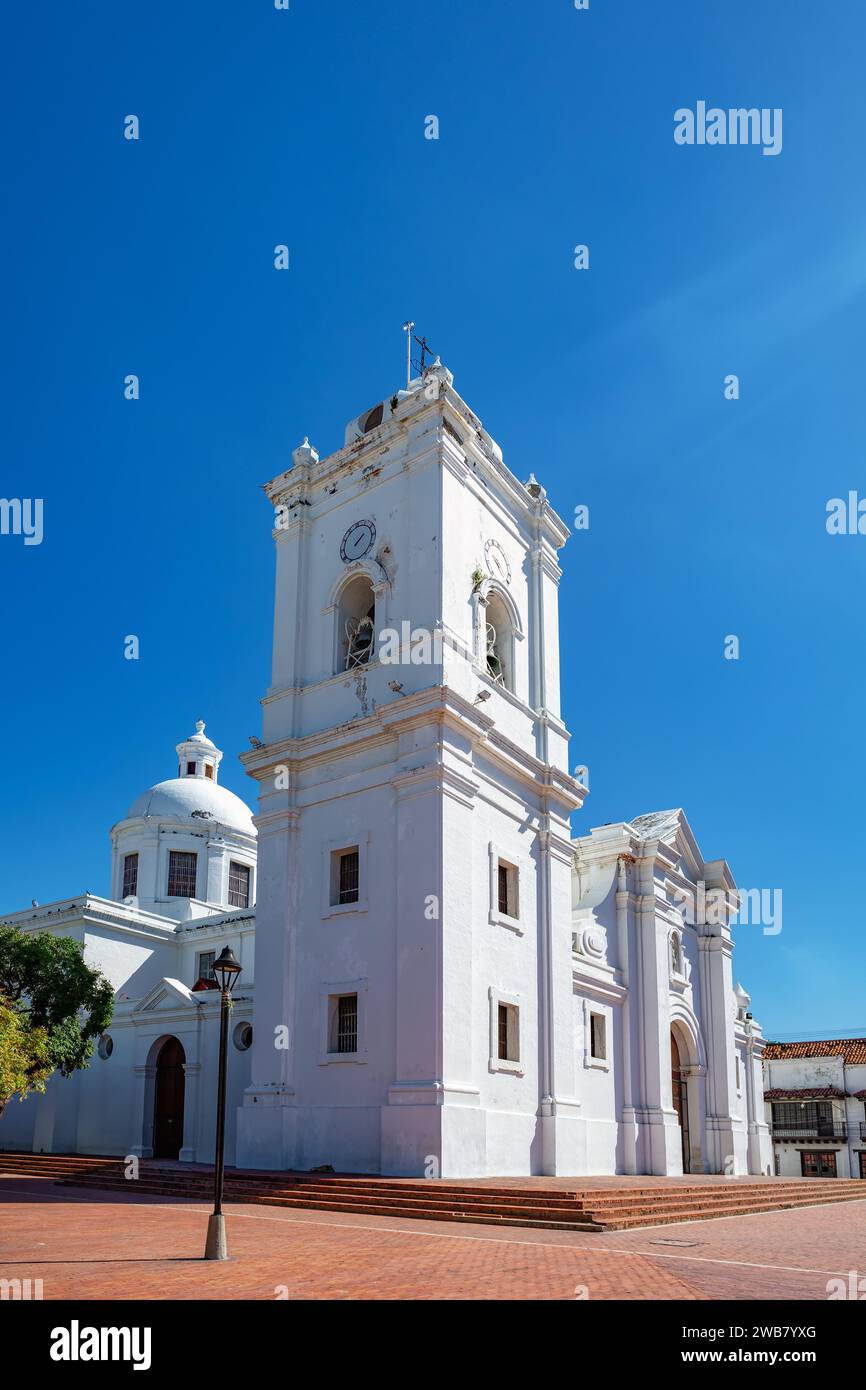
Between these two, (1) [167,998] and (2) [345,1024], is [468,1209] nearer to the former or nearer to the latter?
(2) [345,1024]

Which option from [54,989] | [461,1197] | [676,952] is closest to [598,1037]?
[676,952]

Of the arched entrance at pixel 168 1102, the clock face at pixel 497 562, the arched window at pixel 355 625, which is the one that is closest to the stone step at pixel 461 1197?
the arched entrance at pixel 168 1102

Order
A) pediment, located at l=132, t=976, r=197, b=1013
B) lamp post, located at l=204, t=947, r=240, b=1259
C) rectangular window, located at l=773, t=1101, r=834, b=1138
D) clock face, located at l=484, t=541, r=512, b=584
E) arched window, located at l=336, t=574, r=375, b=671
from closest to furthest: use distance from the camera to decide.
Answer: lamp post, located at l=204, t=947, r=240, b=1259, arched window, located at l=336, t=574, r=375, b=671, clock face, located at l=484, t=541, r=512, b=584, pediment, located at l=132, t=976, r=197, b=1013, rectangular window, located at l=773, t=1101, r=834, b=1138

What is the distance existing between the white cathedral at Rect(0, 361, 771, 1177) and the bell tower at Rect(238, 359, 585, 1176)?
6cm

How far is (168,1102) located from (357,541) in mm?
15354

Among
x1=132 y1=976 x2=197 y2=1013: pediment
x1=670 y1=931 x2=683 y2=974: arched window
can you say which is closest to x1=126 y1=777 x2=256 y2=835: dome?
x1=132 y1=976 x2=197 y2=1013: pediment

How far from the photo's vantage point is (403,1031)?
1967cm

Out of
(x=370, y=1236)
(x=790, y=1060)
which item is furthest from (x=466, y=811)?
(x=790, y=1060)

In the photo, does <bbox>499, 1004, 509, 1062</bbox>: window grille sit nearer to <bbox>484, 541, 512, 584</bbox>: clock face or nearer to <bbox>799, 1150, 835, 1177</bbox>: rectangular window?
<bbox>484, 541, 512, 584</bbox>: clock face

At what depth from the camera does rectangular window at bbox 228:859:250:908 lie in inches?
1587

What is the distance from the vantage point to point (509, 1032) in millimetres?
22000

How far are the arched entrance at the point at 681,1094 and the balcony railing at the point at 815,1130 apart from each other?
27.7 m

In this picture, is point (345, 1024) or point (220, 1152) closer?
point (220, 1152)
